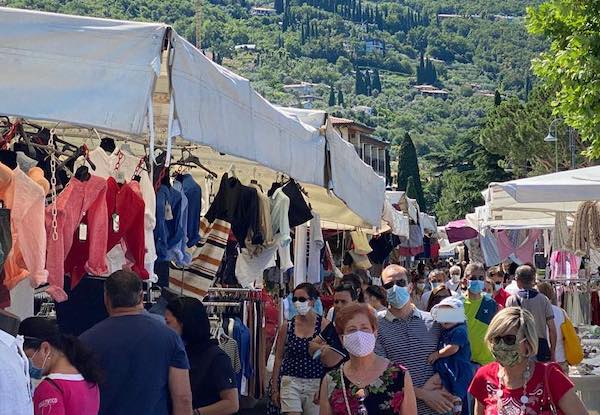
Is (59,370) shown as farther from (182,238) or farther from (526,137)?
(526,137)

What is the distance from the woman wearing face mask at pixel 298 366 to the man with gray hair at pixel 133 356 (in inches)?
115

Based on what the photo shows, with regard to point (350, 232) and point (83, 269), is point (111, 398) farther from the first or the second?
point (350, 232)

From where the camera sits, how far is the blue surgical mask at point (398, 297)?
8312 mm

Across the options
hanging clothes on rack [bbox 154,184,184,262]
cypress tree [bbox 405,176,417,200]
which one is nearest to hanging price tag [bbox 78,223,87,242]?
hanging clothes on rack [bbox 154,184,184,262]

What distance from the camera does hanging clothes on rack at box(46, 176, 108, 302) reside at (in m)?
6.82

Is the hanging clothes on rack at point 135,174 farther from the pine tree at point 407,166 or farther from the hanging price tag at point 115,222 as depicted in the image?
the pine tree at point 407,166

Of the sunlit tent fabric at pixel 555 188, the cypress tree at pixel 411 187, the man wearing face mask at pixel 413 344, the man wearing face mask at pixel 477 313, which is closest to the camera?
the man wearing face mask at pixel 413 344

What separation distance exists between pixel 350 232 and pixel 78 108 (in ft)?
39.7

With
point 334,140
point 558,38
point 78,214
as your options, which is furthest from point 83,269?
point 558,38

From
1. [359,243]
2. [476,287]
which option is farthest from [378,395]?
[359,243]

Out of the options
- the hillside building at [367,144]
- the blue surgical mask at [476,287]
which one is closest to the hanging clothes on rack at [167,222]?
the blue surgical mask at [476,287]

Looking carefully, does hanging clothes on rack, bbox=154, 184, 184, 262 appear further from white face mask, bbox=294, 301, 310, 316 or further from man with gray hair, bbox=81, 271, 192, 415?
man with gray hair, bbox=81, 271, 192, 415

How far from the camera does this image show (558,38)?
1599 cm

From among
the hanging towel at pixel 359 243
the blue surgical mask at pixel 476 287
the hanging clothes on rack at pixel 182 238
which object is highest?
the hanging clothes on rack at pixel 182 238
